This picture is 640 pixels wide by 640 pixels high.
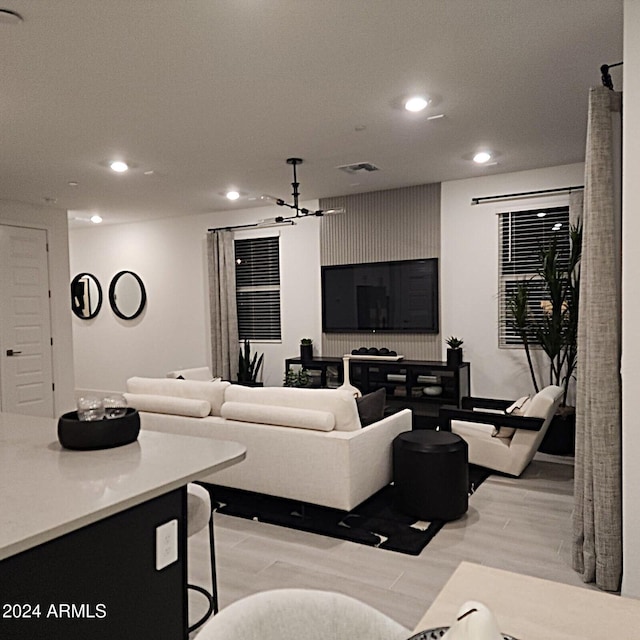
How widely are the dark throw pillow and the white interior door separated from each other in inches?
182

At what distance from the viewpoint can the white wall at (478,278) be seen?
5.83m

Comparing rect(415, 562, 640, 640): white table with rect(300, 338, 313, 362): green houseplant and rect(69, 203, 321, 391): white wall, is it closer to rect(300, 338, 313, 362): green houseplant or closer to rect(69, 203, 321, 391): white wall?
rect(300, 338, 313, 362): green houseplant

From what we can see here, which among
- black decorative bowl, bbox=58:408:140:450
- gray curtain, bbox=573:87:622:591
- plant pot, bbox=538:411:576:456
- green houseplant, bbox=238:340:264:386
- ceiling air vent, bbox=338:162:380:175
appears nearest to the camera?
black decorative bowl, bbox=58:408:140:450

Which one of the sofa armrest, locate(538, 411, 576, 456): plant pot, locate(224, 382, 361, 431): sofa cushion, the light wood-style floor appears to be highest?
locate(224, 382, 361, 431): sofa cushion

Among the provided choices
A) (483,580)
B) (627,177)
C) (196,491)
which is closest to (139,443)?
(196,491)

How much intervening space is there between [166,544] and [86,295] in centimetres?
816

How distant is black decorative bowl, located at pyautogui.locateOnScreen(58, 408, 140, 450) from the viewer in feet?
6.46

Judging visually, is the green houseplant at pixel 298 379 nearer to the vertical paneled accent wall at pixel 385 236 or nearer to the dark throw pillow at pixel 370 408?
the vertical paneled accent wall at pixel 385 236

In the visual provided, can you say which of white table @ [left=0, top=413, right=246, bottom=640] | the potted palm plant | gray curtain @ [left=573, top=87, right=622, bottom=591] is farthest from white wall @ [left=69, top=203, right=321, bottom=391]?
white table @ [left=0, top=413, right=246, bottom=640]

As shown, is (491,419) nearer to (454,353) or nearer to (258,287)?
(454,353)

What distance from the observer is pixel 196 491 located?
7.18 feet

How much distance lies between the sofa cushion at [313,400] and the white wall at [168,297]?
132 inches

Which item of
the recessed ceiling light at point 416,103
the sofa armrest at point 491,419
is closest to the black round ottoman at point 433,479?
the sofa armrest at point 491,419

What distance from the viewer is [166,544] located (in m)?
1.70
